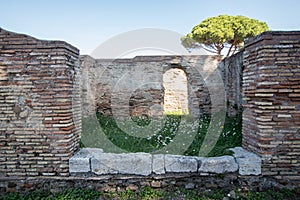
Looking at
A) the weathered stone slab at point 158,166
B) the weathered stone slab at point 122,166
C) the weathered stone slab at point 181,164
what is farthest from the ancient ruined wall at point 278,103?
the weathered stone slab at point 122,166

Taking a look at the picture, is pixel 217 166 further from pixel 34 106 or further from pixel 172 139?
pixel 34 106

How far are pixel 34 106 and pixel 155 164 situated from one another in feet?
7.21

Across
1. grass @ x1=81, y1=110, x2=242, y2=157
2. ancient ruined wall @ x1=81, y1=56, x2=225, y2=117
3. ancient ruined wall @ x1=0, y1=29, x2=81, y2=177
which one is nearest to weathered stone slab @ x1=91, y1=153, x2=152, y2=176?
ancient ruined wall @ x1=0, y1=29, x2=81, y2=177

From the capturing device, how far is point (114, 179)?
3.40 m

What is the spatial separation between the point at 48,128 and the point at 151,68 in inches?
234

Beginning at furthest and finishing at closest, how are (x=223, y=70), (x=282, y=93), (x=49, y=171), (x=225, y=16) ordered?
1. (x=225, y=16)
2. (x=223, y=70)
3. (x=49, y=171)
4. (x=282, y=93)

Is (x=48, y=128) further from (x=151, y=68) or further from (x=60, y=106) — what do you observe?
(x=151, y=68)

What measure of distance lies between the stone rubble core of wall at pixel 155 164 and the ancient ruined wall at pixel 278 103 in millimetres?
328

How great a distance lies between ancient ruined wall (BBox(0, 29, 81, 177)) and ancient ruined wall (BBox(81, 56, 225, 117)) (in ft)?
16.1

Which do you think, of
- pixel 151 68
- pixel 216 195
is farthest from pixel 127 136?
pixel 151 68

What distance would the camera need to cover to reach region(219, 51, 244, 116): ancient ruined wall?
21.0ft

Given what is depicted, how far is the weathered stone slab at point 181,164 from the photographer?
10.9 ft

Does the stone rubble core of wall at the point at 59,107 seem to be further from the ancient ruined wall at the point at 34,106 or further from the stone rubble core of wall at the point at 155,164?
the stone rubble core of wall at the point at 155,164

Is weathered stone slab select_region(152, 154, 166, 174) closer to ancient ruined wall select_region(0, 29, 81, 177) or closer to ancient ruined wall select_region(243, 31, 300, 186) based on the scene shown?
ancient ruined wall select_region(0, 29, 81, 177)
